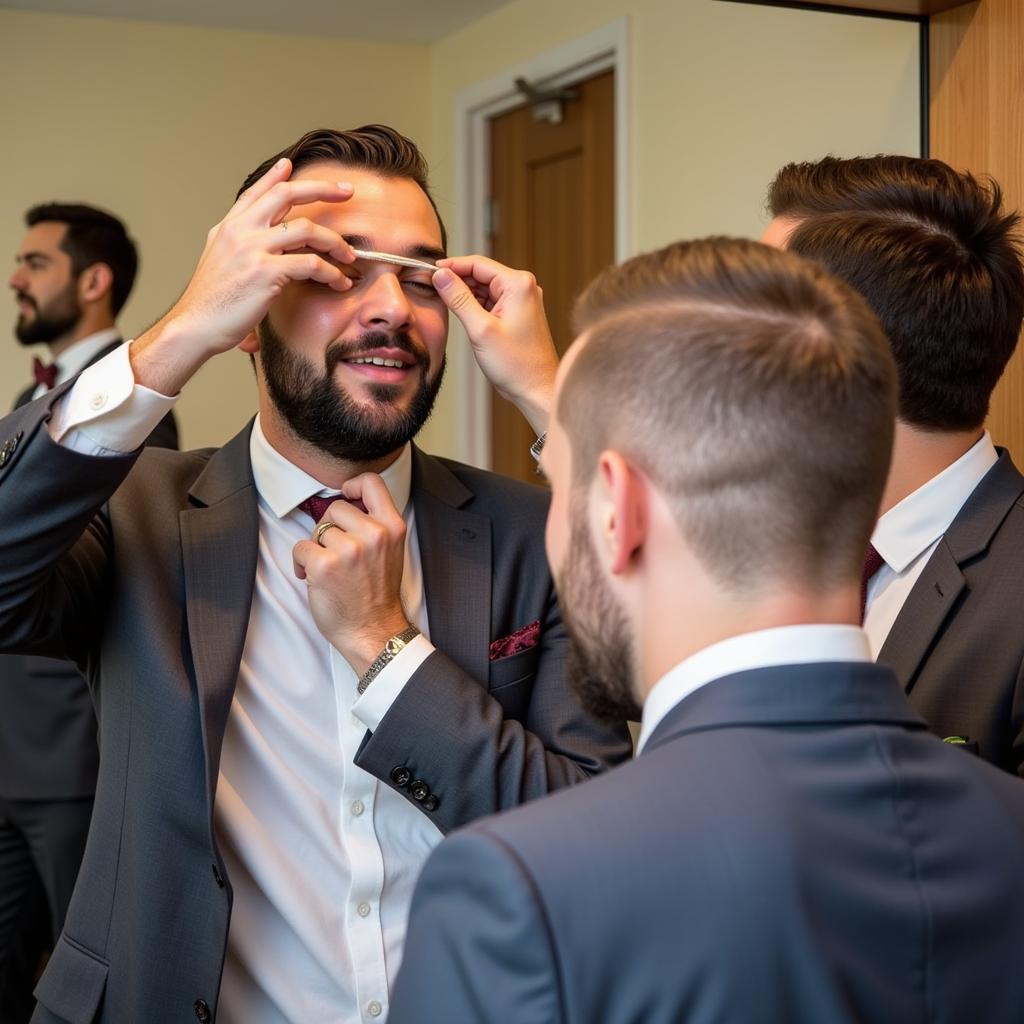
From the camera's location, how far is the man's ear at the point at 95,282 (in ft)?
13.0

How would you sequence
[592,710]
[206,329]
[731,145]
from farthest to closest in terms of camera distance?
1. [731,145]
2. [206,329]
3. [592,710]

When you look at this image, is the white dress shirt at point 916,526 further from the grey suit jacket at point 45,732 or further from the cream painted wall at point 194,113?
→ the cream painted wall at point 194,113

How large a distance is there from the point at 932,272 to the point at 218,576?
0.85m

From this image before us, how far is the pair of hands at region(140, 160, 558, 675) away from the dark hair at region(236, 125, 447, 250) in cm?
13

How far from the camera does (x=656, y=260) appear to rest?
3.02 feet

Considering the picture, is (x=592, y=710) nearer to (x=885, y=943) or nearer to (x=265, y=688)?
(x=885, y=943)

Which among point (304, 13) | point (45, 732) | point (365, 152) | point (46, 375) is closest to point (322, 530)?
point (365, 152)

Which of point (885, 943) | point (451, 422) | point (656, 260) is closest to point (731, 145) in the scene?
point (451, 422)

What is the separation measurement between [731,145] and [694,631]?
2704 mm

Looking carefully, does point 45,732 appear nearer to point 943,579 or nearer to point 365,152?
point 365,152

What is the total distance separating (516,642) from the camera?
152cm

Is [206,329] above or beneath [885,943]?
above

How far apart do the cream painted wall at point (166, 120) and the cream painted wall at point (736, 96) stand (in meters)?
1.02

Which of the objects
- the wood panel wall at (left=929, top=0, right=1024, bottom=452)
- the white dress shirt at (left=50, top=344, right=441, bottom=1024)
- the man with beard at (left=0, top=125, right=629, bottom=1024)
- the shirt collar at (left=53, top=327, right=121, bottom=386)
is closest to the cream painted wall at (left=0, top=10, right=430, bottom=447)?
the shirt collar at (left=53, top=327, right=121, bottom=386)
